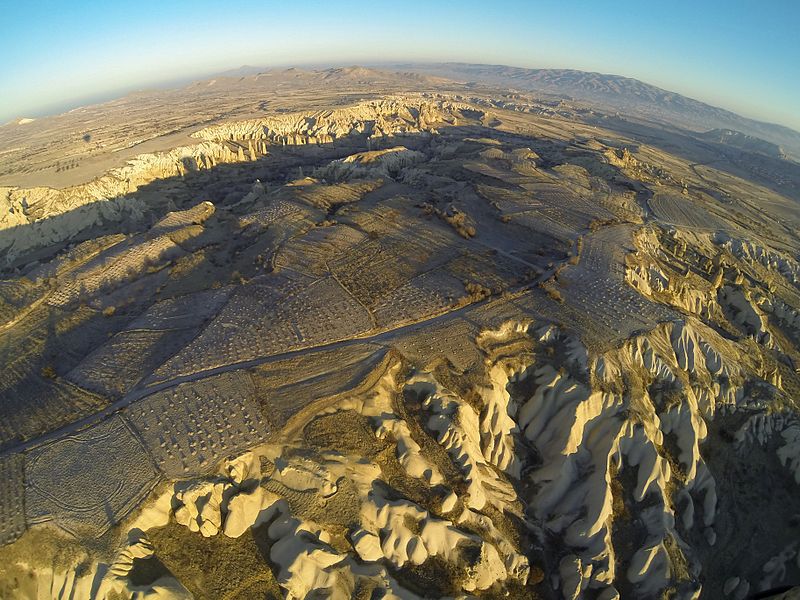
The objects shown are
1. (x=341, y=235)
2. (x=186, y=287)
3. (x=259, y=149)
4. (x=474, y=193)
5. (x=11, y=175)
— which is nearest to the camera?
(x=186, y=287)

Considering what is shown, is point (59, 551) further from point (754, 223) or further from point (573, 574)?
point (754, 223)

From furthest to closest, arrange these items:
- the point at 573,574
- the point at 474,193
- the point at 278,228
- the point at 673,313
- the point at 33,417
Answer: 1. the point at 474,193
2. the point at 278,228
3. the point at 673,313
4. the point at 33,417
5. the point at 573,574

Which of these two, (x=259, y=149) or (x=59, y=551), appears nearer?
(x=59, y=551)

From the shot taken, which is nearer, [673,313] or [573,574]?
[573,574]

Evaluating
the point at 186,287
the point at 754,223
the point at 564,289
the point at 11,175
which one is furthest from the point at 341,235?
the point at 11,175

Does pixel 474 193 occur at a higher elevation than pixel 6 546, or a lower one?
higher

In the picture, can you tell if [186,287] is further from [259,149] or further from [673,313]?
[259,149]

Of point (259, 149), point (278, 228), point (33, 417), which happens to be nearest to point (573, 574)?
point (33, 417)

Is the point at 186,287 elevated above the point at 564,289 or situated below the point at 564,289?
below

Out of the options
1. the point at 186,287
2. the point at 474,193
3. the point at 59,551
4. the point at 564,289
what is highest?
the point at 474,193
